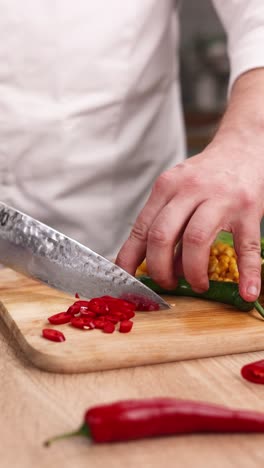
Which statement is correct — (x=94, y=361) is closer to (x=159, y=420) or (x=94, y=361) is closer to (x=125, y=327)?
(x=125, y=327)

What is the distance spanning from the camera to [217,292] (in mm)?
1333

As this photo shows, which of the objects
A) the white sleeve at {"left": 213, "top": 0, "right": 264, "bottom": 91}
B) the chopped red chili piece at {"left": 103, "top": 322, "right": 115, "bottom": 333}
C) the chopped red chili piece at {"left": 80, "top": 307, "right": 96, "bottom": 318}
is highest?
the white sleeve at {"left": 213, "top": 0, "right": 264, "bottom": 91}

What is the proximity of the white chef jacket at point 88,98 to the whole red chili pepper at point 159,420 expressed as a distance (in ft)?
2.87

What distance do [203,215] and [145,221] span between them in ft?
0.40

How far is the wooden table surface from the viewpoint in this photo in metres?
0.87

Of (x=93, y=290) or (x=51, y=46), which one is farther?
(x=51, y=46)

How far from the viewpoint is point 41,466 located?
2.80ft

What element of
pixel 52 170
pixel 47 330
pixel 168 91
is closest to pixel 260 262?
pixel 47 330

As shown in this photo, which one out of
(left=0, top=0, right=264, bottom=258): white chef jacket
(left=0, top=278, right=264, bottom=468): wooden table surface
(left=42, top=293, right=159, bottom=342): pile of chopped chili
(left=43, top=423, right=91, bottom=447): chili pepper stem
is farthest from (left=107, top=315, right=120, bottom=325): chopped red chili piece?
(left=0, top=0, right=264, bottom=258): white chef jacket

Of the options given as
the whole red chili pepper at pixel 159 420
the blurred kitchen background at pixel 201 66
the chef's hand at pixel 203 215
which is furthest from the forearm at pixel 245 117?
the blurred kitchen background at pixel 201 66

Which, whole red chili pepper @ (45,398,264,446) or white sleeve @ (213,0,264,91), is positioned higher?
white sleeve @ (213,0,264,91)

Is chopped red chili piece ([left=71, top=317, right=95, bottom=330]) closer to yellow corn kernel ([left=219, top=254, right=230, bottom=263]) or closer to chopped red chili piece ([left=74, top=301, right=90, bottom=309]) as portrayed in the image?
chopped red chili piece ([left=74, top=301, right=90, bottom=309])

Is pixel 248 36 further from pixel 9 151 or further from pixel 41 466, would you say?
pixel 41 466

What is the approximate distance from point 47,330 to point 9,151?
2.12 feet
